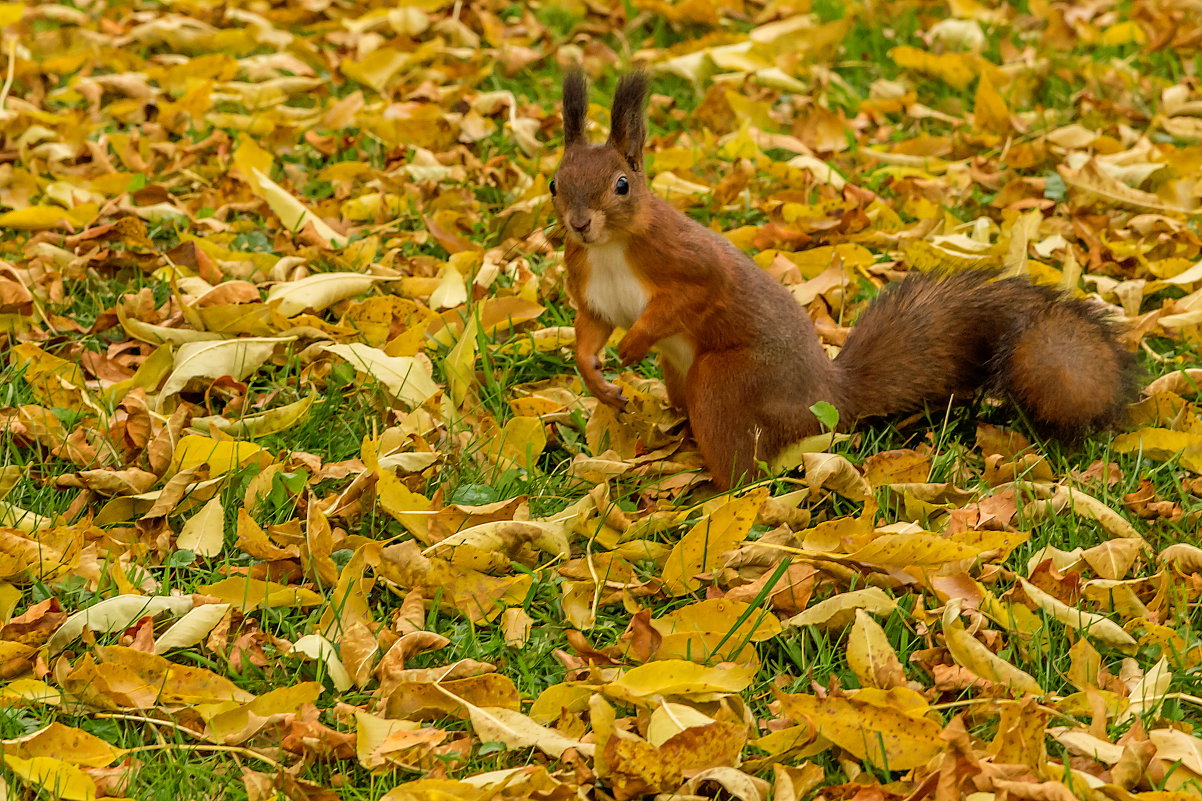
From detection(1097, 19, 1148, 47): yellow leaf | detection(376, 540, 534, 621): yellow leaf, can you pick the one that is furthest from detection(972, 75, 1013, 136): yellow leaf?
detection(376, 540, 534, 621): yellow leaf

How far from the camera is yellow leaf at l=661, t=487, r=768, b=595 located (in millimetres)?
2092

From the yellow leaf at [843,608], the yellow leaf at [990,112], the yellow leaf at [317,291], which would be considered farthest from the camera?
the yellow leaf at [990,112]

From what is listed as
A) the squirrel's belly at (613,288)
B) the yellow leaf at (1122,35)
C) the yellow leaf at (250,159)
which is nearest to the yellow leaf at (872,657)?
the squirrel's belly at (613,288)

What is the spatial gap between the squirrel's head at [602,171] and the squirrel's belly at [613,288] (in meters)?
0.06

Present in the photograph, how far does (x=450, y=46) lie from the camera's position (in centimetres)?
450

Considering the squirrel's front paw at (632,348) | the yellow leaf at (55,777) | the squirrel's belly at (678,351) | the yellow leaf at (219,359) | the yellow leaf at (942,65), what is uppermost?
the yellow leaf at (942,65)

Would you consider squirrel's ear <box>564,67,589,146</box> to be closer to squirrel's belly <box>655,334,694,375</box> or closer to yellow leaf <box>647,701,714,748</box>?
squirrel's belly <box>655,334,694,375</box>

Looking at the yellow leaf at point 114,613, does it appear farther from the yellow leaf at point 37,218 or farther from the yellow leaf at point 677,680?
the yellow leaf at point 37,218

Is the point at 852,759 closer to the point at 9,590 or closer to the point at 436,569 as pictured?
the point at 436,569

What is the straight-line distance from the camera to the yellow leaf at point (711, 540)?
6.86 ft

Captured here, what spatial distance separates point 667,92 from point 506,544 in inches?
90.3

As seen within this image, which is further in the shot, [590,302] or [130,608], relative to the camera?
[590,302]

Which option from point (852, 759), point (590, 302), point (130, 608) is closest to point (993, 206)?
point (590, 302)

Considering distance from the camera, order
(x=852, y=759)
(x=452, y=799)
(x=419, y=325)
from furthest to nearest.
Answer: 1. (x=419, y=325)
2. (x=852, y=759)
3. (x=452, y=799)
